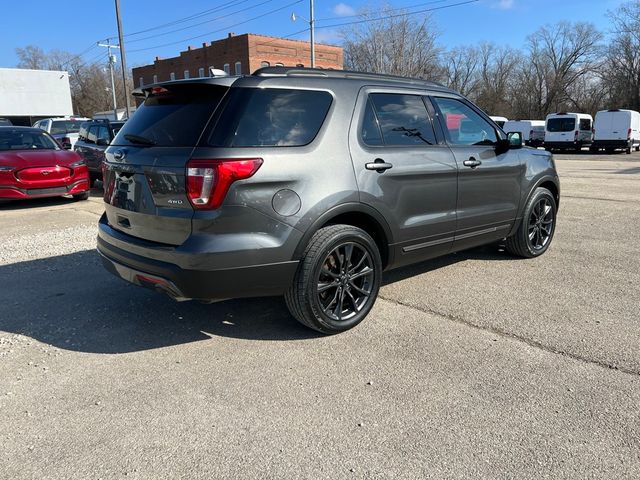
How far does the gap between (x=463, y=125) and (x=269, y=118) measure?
7.61ft

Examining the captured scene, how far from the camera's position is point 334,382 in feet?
10.5

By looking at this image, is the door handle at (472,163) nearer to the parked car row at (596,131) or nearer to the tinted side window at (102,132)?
the tinted side window at (102,132)

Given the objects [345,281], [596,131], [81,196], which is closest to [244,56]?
[596,131]

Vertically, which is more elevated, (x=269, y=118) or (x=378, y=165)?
(x=269, y=118)

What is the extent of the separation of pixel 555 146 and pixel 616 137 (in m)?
3.45

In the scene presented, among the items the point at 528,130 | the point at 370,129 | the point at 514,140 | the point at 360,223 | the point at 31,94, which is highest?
the point at 31,94

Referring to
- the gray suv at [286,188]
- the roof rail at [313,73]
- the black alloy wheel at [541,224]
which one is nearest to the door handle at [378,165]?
the gray suv at [286,188]

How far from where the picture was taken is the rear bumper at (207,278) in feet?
10.9

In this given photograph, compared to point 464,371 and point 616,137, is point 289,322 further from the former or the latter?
point 616,137

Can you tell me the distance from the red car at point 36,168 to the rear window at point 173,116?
6.81m

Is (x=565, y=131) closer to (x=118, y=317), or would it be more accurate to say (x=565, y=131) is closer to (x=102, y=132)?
(x=102, y=132)

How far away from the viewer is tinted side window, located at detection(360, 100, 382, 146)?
396 centimetres

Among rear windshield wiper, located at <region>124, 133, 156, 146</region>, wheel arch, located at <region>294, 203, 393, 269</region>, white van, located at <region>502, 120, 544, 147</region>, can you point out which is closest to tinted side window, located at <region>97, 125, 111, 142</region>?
rear windshield wiper, located at <region>124, 133, 156, 146</region>

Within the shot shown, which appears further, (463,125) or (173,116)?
(463,125)
